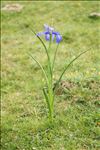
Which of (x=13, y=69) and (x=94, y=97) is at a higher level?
(x=94, y=97)

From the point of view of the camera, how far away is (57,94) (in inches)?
229

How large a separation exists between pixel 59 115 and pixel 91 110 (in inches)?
19.1

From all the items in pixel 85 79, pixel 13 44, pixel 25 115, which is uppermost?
pixel 85 79

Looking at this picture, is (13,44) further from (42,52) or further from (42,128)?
(42,128)

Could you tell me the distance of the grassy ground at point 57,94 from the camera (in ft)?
14.9

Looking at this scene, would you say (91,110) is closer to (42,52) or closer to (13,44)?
(42,52)

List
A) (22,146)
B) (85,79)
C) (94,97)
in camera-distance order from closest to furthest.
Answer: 1. (22,146)
2. (94,97)
3. (85,79)

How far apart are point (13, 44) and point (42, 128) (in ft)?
18.0

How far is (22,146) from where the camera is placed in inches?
179

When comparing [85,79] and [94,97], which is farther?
[85,79]

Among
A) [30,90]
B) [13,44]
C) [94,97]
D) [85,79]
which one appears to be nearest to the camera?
[94,97]

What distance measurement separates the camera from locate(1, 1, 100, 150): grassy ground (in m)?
4.54

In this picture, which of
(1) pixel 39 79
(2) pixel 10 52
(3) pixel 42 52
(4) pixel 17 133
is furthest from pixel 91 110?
(2) pixel 10 52

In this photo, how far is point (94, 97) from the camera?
17.4 feet
